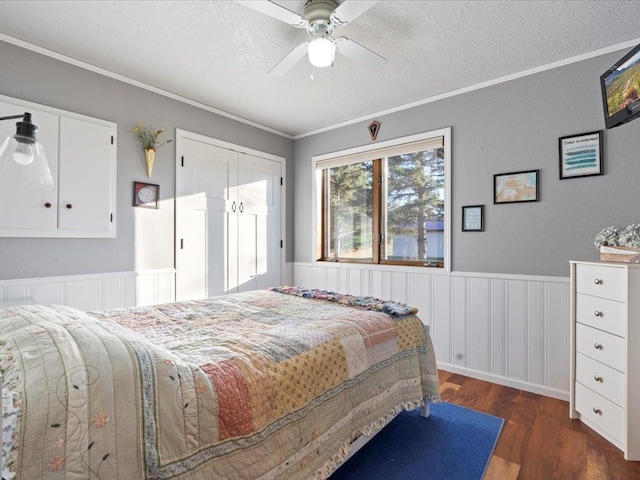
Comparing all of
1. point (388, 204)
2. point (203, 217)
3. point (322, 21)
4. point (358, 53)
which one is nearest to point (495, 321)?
point (388, 204)

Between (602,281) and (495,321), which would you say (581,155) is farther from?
(495,321)

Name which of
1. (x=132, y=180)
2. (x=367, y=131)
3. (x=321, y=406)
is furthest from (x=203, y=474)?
(x=367, y=131)

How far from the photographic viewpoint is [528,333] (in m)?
2.74

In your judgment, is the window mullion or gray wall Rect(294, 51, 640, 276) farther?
the window mullion

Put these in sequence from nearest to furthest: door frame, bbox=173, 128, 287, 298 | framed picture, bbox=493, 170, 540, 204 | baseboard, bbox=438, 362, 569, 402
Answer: baseboard, bbox=438, 362, 569, 402 → framed picture, bbox=493, 170, 540, 204 → door frame, bbox=173, 128, 287, 298

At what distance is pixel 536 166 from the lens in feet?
8.94

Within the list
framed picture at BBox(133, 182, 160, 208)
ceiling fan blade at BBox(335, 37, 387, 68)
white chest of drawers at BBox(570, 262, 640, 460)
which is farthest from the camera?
framed picture at BBox(133, 182, 160, 208)

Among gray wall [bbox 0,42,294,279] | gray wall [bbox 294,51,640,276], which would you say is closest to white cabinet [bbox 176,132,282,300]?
gray wall [bbox 0,42,294,279]

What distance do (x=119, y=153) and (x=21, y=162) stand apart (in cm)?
172

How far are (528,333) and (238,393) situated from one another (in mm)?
2564

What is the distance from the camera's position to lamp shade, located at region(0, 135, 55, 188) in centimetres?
127

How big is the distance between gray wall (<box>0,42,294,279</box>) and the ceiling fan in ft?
5.34

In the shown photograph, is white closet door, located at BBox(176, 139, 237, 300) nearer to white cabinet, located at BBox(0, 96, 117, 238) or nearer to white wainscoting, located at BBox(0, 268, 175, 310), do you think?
white wainscoting, located at BBox(0, 268, 175, 310)

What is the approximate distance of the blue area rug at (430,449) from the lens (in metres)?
1.74
